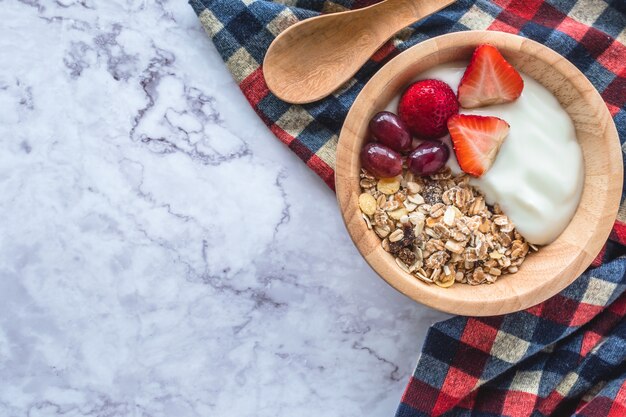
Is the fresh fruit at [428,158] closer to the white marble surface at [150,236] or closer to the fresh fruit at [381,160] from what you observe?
the fresh fruit at [381,160]

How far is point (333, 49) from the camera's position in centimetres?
112

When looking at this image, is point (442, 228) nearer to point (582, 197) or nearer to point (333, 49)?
point (582, 197)

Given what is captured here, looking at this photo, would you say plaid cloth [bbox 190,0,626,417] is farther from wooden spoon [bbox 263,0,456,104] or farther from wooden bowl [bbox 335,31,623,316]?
wooden bowl [bbox 335,31,623,316]

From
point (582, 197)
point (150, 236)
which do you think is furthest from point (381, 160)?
point (150, 236)

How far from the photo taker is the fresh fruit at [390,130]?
3.32ft

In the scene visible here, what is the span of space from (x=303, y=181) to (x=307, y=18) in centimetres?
27

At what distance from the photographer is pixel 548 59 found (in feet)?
3.31

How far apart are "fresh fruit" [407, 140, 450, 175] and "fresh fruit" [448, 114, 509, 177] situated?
21mm

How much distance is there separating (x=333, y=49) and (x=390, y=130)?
0.20 meters

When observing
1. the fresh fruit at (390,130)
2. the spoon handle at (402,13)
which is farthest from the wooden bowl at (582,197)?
the spoon handle at (402,13)

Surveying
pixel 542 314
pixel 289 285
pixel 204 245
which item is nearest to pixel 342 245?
pixel 289 285

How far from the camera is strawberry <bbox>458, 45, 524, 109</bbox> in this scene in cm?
100

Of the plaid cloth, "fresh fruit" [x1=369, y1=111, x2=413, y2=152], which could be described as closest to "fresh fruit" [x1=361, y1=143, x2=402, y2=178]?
"fresh fruit" [x1=369, y1=111, x2=413, y2=152]

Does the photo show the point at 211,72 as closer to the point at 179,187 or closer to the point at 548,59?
the point at 179,187
